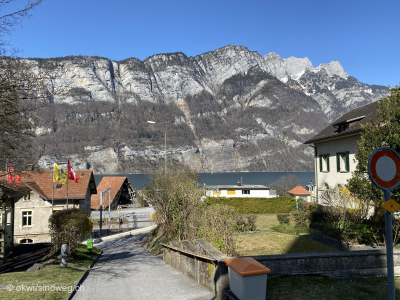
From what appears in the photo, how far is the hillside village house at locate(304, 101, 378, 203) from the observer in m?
22.7

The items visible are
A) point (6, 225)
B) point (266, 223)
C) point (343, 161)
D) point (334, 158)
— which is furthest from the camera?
point (334, 158)

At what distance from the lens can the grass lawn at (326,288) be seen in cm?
543

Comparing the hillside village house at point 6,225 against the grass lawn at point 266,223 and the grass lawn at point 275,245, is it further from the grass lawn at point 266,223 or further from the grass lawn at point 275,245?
the grass lawn at point 266,223

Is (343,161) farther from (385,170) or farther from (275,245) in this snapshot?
(385,170)

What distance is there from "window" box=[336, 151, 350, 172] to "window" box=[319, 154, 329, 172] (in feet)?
6.56

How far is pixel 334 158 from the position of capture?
25.3 meters

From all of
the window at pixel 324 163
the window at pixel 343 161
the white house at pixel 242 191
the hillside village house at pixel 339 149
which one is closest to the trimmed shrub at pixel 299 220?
the hillside village house at pixel 339 149

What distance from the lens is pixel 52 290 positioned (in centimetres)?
745

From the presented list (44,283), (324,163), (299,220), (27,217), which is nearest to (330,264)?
(44,283)

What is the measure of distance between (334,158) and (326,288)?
840 inches

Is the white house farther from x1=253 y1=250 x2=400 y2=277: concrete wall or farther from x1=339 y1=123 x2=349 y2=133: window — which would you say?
x1=253 y1=250 x2=400 y2=277: concrete wall

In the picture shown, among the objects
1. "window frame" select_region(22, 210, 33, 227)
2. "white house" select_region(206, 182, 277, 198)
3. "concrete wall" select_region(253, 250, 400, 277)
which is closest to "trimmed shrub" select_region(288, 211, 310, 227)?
"concrete wall" select_region(253, 250, 400, 277)

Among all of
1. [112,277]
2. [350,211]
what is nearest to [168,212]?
[112,277]

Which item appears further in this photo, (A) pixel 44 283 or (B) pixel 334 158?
(B) pixel 334 158
